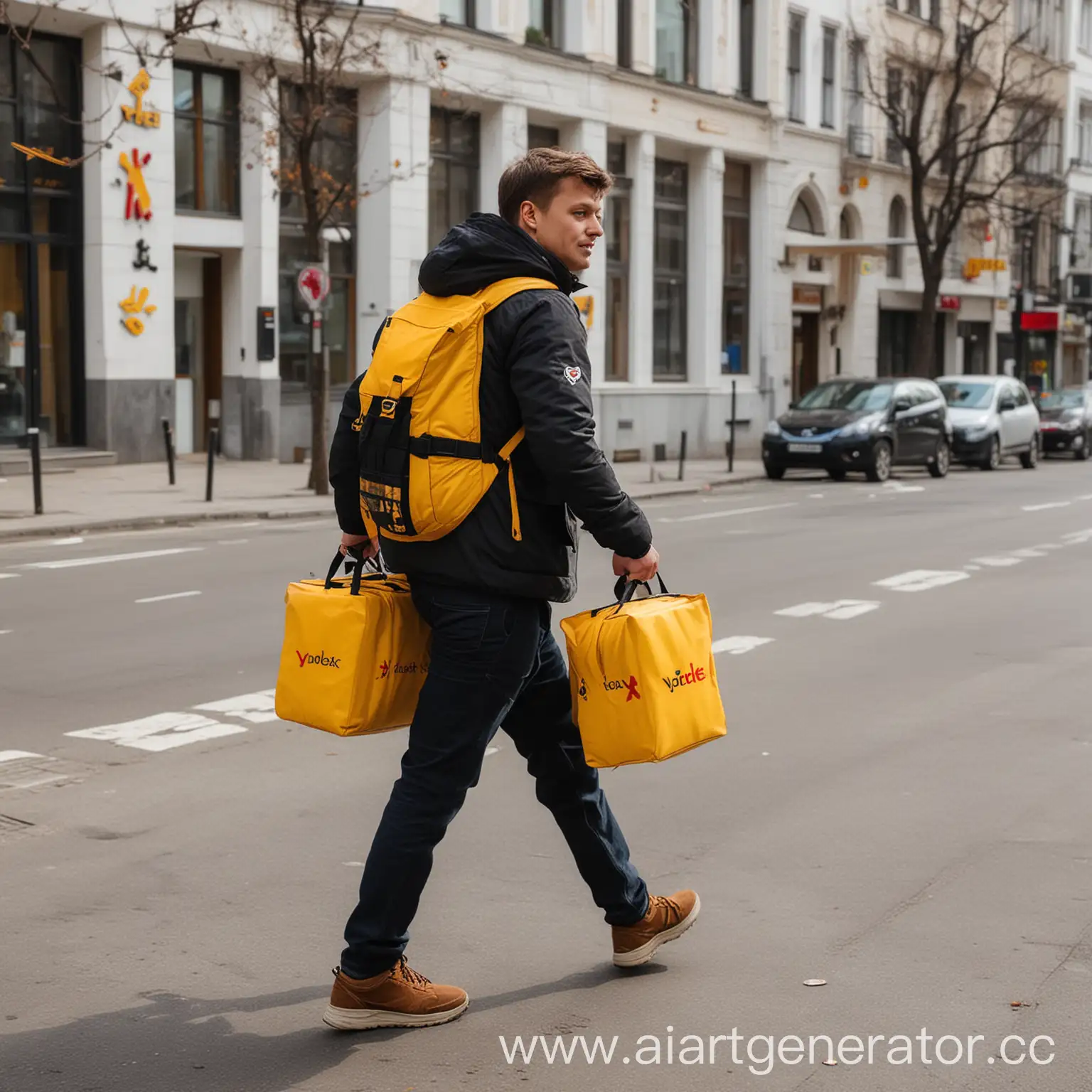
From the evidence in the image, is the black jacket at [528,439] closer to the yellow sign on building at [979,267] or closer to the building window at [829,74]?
the building window at [829,74]

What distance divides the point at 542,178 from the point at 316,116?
1780 cm

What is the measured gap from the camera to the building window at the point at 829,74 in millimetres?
42625

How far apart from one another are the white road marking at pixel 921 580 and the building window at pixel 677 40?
23.9 metres

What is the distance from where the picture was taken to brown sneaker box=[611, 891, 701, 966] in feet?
15.2

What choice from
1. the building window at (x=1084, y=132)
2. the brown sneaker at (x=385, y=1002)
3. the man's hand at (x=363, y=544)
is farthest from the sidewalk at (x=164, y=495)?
the building window at (x=1084, y=132)

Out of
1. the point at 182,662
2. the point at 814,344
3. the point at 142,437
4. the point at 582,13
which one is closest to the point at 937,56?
the point at 814,344

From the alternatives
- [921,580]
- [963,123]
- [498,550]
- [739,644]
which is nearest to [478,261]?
[498,550]

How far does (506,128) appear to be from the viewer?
31828 millimetres

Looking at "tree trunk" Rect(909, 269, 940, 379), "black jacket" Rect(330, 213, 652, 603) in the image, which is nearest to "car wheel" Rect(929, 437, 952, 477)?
"tree trunk" Rect(909, 269, 940, 379)

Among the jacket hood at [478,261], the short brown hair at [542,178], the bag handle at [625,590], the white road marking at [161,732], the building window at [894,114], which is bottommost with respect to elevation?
the white road marking at [161,732]

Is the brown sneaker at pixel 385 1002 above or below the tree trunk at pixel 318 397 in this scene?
below

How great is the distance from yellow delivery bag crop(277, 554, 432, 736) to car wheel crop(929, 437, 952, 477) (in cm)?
2639

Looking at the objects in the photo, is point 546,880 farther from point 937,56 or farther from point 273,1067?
point 937,56

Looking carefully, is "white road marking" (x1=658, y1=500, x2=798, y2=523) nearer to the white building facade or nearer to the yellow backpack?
the white building facade
